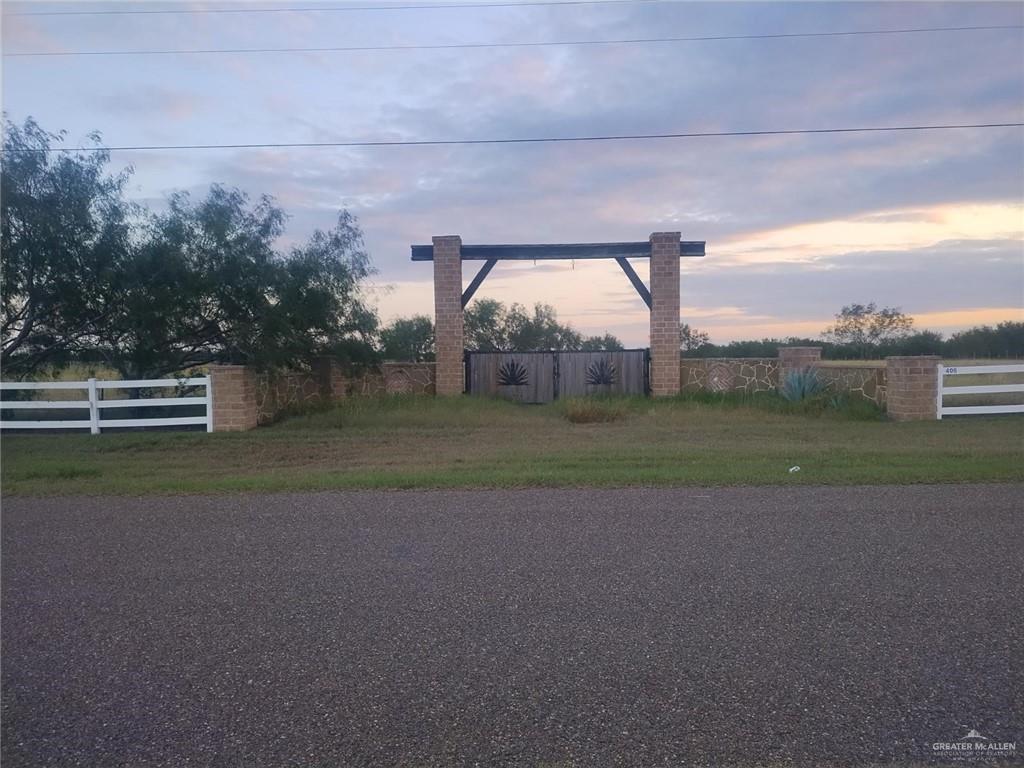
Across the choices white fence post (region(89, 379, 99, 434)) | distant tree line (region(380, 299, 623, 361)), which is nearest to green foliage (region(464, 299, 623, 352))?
distant tree line (region(380, 299, 623, 361))

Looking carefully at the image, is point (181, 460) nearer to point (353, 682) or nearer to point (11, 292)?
point (11, 292)

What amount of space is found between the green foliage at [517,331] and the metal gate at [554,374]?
39.3ft

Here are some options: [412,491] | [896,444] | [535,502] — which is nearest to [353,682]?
[535,502]

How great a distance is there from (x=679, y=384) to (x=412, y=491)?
14.5 m

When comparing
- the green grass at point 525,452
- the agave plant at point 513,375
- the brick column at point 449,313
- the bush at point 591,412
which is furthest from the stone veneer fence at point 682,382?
the bush at point 591,412

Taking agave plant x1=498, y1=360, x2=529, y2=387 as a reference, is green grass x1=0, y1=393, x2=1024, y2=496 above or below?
below

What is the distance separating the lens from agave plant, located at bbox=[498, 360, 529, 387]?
23969mm

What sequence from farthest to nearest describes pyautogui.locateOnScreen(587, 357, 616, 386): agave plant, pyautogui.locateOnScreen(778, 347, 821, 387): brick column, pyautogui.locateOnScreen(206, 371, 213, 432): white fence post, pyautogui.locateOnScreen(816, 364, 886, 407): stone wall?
pyautogui.locateOnScreen(587, 357, 616, 386): agave plant < pyautogui.locateOnScreen(778, 347, 821, 387): brick column < pyautogui.locateOnScreen(816, 364, 886, 407): stone wall < pyautogui.locateOnScreen(206, 371, 213, 432): white fence post

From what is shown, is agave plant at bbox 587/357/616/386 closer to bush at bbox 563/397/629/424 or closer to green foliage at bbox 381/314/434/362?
bush at bbox 563/397/629/424

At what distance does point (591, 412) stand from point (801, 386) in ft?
17.3

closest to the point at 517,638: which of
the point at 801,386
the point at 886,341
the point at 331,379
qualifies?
the point at 801,386

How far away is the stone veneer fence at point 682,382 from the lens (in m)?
17.4

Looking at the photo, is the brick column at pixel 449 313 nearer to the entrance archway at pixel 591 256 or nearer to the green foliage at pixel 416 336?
the entrance archway at pixel 591 256

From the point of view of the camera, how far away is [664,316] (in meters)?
23.6
